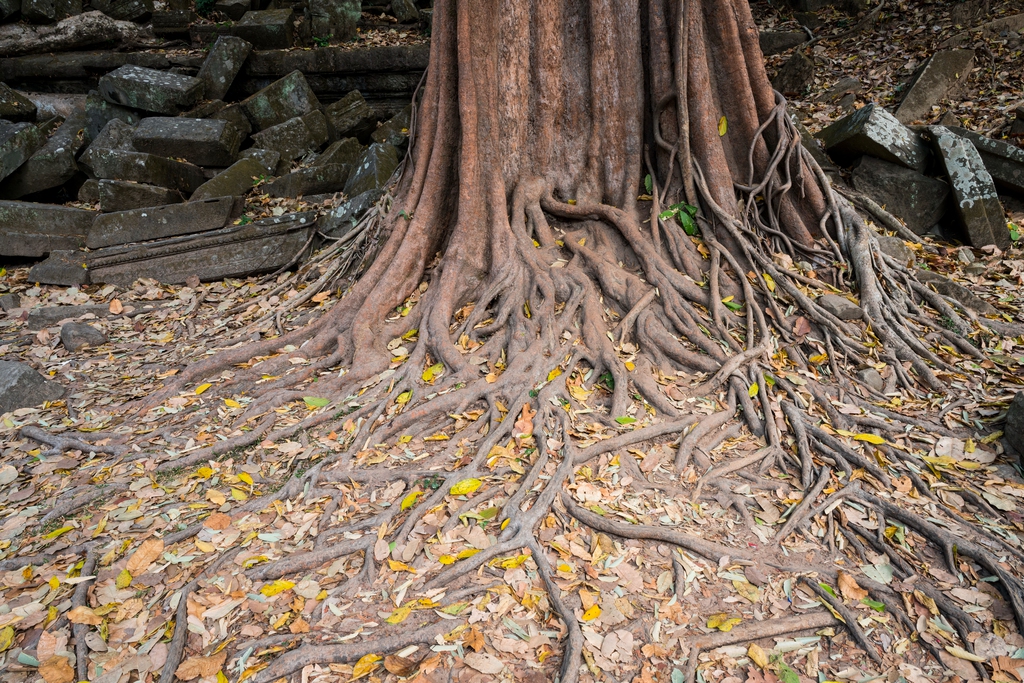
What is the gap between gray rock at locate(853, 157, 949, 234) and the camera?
5.48 meters

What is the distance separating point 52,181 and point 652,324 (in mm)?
7399

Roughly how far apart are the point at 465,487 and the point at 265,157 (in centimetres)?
601

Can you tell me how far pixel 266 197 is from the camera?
7273 mm

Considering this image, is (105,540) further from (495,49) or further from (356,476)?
(495,49)

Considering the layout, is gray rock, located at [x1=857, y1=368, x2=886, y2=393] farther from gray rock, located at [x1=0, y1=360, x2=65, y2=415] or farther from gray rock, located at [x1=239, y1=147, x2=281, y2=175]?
gray rock, located at [x1=239, y1=147, x2=281, y2=175]

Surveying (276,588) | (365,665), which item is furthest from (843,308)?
(276,588)

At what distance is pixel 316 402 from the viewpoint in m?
3.83

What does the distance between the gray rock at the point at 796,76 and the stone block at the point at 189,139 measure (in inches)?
256

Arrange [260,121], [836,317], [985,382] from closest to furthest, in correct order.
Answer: [985,382]
[836,317]
[260,121]

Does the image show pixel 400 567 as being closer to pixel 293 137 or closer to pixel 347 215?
pixel 347 215

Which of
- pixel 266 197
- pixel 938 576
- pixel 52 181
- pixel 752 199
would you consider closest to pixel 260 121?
pixel 266 197

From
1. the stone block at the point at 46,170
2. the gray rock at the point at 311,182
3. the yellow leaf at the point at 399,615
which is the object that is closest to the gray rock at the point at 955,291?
the yellow leaf at the point at 399,615

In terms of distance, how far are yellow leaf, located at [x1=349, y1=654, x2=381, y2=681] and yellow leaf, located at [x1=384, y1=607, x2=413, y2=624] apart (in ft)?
0.50

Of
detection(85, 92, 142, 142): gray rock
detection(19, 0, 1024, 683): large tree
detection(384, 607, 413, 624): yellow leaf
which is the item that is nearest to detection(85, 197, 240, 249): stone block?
detection(19, 0, 1024, 683): large tree
